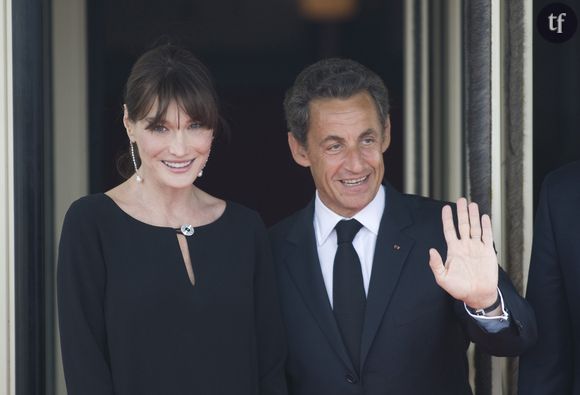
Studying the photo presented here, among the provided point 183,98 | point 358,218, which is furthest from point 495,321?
point 183,98

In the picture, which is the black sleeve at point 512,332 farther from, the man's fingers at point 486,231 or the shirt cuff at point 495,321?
the man's fingers at point 486,231

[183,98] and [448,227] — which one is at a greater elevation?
[183,98]

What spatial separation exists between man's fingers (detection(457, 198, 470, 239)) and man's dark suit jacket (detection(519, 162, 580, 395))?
0.16 metres

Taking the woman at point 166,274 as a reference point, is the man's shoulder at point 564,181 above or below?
above

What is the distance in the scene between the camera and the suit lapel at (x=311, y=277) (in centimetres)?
265

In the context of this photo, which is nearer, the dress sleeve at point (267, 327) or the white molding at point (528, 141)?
the dress sleeve at point (267, 327)

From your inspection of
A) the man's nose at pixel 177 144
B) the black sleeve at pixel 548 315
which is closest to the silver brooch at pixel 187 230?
the man's nose at pixel 177 144

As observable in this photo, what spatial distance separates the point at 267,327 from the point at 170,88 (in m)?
0.65

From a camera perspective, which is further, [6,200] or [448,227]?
[6,200]

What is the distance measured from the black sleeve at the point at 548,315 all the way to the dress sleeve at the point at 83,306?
1.00m

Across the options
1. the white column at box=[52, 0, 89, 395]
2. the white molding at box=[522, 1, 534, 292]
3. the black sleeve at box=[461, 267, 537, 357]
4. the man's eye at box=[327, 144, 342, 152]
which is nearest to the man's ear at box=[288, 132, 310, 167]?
the man's eye at box=[327, 144, 342, 152]

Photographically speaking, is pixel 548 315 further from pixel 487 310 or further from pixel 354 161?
pixel 354 161

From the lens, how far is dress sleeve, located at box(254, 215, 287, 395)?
8.47ft

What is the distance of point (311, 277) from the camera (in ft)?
8.96
